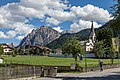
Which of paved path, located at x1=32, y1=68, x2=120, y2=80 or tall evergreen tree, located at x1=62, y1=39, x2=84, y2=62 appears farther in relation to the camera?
tall evergreen tree, located at x1=62, y1=39, x2=84, y2=62

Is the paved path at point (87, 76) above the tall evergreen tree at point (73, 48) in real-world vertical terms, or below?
below

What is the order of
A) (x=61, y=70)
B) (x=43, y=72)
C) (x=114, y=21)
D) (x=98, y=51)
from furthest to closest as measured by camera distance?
(x=98, y=51), (x=61, y=70), (x=43, y=72), (x=114, y=21)

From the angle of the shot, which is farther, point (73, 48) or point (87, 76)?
point (73, 48)

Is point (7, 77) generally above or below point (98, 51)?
below

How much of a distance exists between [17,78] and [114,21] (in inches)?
489

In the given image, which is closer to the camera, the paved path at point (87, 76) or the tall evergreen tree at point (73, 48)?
the paved path at point (87, 76)

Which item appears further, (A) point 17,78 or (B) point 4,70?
(A) point 17,78

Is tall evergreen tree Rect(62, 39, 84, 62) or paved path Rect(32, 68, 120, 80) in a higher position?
tall evergreen tree Rect(62, 39, 84, 62)

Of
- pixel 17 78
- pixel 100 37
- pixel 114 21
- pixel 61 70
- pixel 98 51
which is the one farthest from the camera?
pixel 100 37

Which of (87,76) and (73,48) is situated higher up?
(73,48)

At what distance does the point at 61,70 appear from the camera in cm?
4719

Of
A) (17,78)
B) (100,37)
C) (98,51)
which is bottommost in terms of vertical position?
(17,78)

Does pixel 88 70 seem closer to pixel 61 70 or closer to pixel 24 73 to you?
pixel 61 70

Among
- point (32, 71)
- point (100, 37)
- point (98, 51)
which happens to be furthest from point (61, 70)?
point (100, 37)
